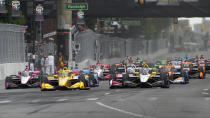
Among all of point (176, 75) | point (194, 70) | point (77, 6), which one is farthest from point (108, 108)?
point (77, 6)

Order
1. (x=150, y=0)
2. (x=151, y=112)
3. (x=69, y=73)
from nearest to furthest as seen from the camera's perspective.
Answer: (x=151, y=112) < (x=69, y=73) < (x=150, y=0)

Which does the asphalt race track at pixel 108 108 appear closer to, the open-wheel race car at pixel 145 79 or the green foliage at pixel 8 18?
the open-wheel race car at pixel 145 79

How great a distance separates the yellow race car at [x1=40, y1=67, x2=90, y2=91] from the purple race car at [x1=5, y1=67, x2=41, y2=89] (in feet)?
7.49

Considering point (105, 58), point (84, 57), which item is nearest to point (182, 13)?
point (84, 57)

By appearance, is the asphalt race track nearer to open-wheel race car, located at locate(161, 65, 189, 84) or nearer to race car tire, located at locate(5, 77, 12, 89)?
race car tire, located at locate(5, 77, 12, 89)

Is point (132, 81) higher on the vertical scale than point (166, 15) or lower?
lower

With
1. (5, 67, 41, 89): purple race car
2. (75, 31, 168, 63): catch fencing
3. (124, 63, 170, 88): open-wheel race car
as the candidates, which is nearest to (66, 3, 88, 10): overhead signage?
(75, 31, 168, 63): catch fencing

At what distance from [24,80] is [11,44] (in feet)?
34.5

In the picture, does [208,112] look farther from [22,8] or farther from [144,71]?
[22,8]

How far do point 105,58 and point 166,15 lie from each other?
18.7 meters

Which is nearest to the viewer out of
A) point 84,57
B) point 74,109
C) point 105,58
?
point 74,109

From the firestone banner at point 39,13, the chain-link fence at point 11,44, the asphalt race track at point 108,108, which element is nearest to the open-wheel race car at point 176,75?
the chain-link fence at point 11,44

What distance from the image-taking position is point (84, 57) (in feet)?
188

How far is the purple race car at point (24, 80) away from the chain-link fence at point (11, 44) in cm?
781
